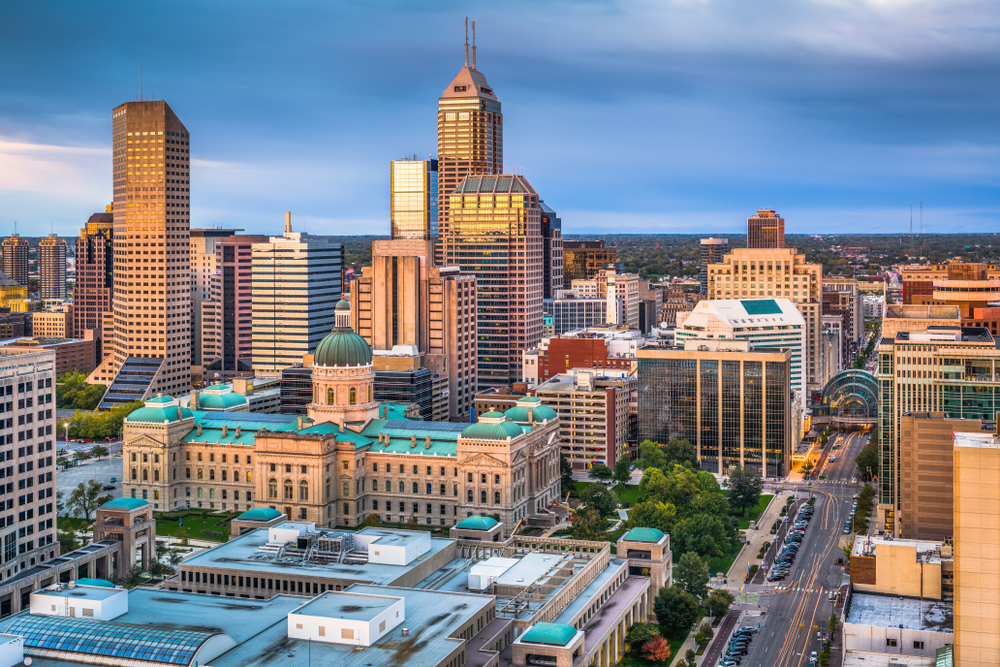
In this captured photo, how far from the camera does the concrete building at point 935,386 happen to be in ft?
613

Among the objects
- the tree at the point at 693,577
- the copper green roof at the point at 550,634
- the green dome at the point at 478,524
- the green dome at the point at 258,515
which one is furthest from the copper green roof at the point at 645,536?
the green dome at the point at 258,515

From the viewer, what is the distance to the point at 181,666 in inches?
4286

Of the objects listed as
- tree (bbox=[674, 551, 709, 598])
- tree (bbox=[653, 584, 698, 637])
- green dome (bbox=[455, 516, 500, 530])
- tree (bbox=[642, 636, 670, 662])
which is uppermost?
green dome (bbox=[455, 516, 500, 530])

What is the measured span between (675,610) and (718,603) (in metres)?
6.31

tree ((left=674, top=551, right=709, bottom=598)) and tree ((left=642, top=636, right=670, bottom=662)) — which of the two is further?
tree ((left=674, top=551, right=709, bottom=598))

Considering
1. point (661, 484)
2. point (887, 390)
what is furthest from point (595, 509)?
point (887, 390)

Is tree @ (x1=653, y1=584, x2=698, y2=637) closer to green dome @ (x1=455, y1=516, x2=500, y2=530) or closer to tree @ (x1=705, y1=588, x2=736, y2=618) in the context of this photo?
tree @ (x1=705, y1=588, x2=736, y2=618)

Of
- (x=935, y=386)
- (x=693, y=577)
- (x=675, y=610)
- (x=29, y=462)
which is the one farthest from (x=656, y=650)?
(x=29, y=462)

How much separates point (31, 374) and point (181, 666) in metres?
58.7

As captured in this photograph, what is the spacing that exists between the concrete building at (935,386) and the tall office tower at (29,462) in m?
121

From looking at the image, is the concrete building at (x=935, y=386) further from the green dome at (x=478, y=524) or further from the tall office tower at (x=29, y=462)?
the tall office tower at (x=29, y=462)

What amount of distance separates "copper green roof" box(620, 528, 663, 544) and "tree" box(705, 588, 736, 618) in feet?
32.9

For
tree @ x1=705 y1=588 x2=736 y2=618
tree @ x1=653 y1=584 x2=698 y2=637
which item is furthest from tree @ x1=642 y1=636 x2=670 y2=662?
tree @ x1=705 y1=588 x2=736 y2=618

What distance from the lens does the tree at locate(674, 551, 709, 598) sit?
519 feet
